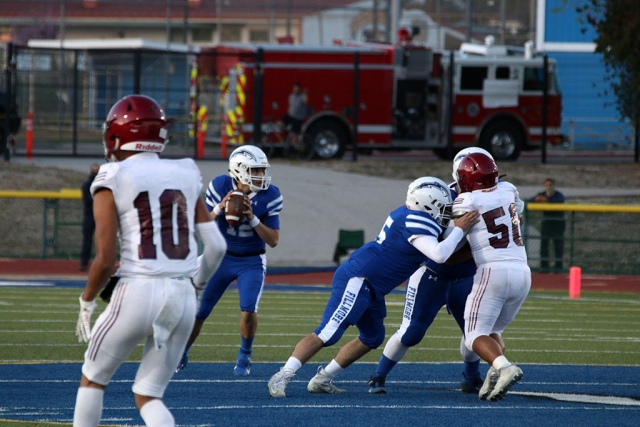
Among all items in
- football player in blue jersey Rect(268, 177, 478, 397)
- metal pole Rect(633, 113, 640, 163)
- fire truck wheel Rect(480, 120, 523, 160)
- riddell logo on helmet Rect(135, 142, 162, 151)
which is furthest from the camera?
fire truck wheel Rect(480, 120, 523, 160)

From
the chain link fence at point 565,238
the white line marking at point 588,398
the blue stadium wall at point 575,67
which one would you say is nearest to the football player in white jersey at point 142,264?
the white line marking at point 588,398

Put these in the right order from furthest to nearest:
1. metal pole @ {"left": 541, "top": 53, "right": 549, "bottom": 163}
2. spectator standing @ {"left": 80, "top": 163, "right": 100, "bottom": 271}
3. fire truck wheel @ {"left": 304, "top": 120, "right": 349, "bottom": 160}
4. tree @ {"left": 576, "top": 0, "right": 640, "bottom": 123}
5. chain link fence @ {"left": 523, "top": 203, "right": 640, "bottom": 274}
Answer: metal pole @ {"left": 541, "top": 53, "right": 549, "bottom": 163}, fire truck wheel @ {"left": 304, "top": 120, "right": 349, "bottom": 160}, tree @ {"left": 576, "top": 0, "right": 640, "bottom": 123}, chain link fence @ {"left": 523, "top": 203, "right": 640, "bottom": 274}, spectator standing @ {"left": 80, "top": 163, "right": 100, "bottom": 271}

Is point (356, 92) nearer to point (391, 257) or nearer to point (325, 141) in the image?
point (325, 141)

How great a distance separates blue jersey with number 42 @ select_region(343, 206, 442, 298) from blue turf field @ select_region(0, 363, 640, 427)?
82 cm

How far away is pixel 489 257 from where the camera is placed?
21.7 feet

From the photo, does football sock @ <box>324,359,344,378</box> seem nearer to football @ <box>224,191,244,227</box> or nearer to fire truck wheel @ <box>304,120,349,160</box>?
football @ <box>224,191,244,227</box>

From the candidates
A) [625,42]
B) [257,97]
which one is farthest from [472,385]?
[625,42]

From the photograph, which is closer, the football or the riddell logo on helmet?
the riddell logo on helmet

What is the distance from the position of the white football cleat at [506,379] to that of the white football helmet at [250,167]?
7.86 ft

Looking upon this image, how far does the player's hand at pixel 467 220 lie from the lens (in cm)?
650

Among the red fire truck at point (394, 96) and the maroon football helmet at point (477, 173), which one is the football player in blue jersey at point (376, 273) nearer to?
the maroon football helmet at point (477, 173)

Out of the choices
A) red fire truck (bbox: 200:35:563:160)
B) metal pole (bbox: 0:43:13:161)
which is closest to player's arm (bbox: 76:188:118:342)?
metal pole (bbox: 0:43:13:161)

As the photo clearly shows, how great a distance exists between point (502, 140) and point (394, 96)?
9.60ft

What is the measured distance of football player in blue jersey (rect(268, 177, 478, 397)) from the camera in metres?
6.60
